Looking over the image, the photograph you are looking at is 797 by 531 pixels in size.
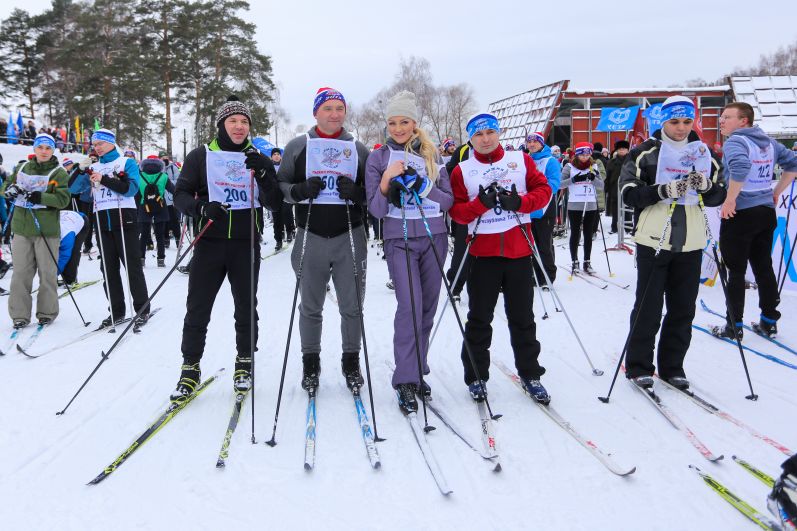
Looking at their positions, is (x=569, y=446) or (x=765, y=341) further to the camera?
(x=765, y=341)

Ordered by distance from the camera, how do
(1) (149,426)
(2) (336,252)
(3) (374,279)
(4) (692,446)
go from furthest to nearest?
1. (3) (374,279)
2. (2) (336,252)
3. (1) (149,426)
4. (4) (692,446)

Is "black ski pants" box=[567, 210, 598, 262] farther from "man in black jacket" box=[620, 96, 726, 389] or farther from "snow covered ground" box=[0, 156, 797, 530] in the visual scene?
Answer: "man in black jacket" box=[620, 96, 726, 389]

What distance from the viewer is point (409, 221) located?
Answer: 12.0 ft

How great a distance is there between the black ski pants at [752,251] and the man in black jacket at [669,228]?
143cm

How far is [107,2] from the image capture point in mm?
29531

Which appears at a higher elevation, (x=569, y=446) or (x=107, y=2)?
(x=107, y=2)

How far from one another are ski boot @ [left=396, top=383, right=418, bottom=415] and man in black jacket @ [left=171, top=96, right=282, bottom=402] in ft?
3.73

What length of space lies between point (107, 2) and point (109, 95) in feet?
20.1

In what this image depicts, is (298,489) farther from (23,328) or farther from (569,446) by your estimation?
(23,328)

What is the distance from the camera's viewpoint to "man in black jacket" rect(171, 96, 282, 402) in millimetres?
3822

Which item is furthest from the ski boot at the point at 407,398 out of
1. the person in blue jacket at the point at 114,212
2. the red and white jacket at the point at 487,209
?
the person in blue jacket at the point at 114,212

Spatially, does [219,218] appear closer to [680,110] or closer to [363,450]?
[363,450]

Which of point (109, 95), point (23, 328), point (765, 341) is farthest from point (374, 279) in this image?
point (109, 95)

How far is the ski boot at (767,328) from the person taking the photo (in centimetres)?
518
